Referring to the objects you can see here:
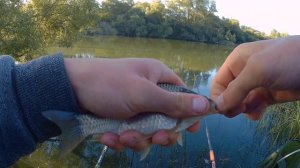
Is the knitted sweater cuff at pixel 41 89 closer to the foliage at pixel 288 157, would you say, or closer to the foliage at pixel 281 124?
the foliage at pixel 288 157

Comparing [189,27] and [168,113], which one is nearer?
[168,113]

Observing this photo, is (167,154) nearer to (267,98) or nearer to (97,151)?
(97,151)

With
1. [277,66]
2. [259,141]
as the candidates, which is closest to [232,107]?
[277,66]

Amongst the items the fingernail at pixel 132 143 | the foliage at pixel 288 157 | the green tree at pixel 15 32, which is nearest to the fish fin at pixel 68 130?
the fingernail at pixel 132 143

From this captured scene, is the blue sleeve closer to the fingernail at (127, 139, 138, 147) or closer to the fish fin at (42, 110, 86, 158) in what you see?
the fish fin at (42, 110, 86, 158)

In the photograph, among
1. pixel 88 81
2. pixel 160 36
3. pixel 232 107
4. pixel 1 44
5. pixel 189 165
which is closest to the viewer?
pixel 88 81

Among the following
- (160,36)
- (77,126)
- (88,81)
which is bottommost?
(160,36)
